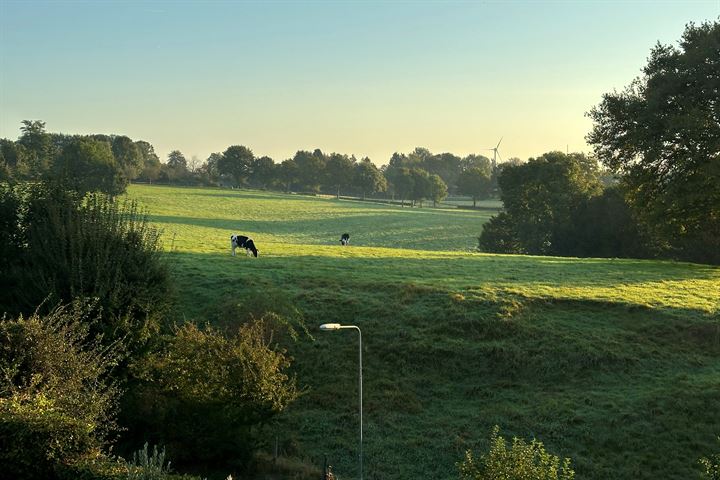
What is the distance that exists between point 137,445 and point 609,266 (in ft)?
124

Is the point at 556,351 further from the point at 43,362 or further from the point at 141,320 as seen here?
the point at 43,362

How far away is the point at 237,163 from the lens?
6683 inches

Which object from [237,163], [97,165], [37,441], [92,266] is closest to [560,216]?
[92,266]

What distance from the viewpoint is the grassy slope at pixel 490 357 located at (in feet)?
71.4

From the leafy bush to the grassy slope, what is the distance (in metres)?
3.52

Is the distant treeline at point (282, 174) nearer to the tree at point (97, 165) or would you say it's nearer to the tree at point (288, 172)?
the tree at point (288, 172)

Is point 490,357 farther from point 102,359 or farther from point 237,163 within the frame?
point 237,163

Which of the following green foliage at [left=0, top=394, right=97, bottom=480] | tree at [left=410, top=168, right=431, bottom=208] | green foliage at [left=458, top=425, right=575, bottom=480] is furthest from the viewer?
tree at [left=410, top=168, right=431, bottom=208]

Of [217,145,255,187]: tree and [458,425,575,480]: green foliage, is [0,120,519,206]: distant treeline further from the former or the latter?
[458,425,575,480]: green foliage

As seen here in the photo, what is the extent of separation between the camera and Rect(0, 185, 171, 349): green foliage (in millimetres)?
21891

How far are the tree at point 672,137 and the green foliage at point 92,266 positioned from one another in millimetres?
34525

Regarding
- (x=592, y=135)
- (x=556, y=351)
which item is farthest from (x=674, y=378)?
(x=592, y=135)

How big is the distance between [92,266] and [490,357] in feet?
56.8

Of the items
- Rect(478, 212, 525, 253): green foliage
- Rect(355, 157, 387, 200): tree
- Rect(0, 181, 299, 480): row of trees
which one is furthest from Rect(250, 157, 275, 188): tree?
Rect(0, 181, 299, 480): row of trees
